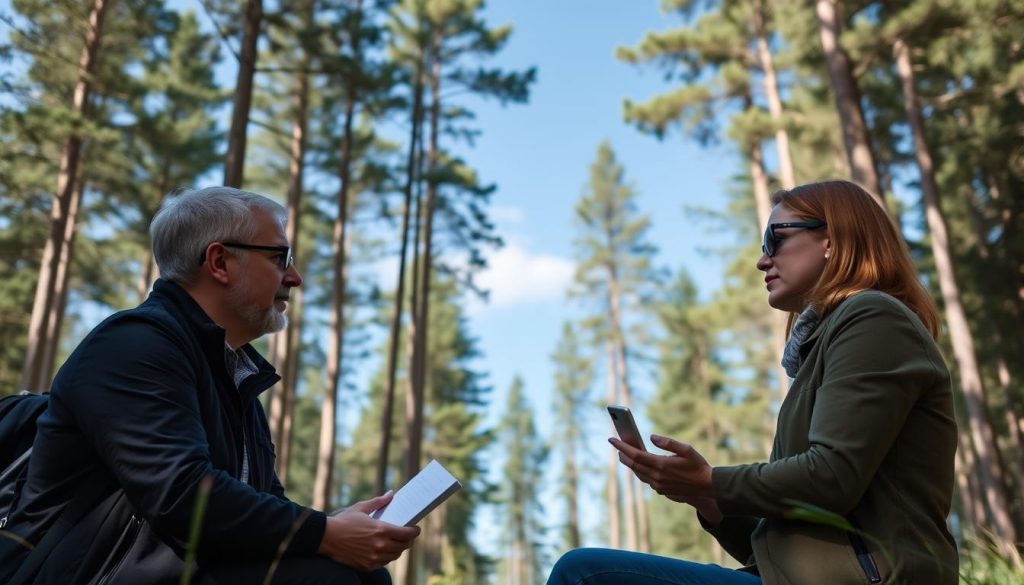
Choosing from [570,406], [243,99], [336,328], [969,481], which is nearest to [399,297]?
[336,328]

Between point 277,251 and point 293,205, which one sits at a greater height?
point 293,205

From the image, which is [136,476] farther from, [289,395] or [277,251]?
[289,395]

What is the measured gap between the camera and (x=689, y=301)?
36.3 meters

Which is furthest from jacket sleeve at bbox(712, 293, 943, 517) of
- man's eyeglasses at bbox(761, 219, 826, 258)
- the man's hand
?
the man's hand

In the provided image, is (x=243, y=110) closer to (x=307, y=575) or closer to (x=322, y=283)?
(x=307, y=575)

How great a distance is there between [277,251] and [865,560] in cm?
199

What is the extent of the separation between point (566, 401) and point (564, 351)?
308 centimetres

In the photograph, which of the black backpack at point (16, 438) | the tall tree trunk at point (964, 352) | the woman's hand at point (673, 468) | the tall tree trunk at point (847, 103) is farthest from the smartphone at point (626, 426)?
the tall tree trunk at point (964, 352)

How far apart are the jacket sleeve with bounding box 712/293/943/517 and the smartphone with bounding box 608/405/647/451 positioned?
0.26 meters

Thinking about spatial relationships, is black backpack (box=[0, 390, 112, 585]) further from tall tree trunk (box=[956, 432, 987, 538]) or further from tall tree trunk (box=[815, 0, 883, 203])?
tall tree trunk (box=[956, 432, 987, 538])

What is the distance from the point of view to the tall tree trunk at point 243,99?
7.91 m

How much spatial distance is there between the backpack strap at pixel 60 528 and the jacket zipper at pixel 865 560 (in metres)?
1.82

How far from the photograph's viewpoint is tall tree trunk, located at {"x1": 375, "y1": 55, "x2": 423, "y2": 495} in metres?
15.4

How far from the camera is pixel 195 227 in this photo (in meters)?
2.47
